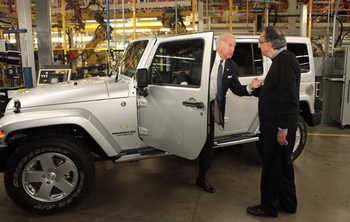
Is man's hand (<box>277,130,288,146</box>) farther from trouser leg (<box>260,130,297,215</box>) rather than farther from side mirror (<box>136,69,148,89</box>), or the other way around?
side mirror (<box>136,69,148,89</box>)

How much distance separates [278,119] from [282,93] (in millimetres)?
247

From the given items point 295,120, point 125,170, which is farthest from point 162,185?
point 295,120

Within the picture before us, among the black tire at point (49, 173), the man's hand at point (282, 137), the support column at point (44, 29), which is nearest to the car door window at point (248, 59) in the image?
the man's hand at point (282, 137)

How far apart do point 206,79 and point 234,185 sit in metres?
1.58

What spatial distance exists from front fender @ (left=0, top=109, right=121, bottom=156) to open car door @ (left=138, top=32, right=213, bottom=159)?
425 millimetres

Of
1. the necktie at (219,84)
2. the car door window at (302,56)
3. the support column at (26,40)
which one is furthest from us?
the support column at (26,40)

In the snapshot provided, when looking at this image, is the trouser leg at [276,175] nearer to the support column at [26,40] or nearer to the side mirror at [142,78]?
the side mirror at [142,78]

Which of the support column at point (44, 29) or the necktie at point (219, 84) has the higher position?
the support column at point (44, 29)

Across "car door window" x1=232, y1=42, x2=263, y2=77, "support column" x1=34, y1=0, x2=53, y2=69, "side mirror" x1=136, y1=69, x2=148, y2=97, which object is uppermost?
"support column" x1=34, y1=0, x2=53, y2=69

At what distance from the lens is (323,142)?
19.1 feet

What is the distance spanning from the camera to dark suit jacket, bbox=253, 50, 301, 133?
273 cm

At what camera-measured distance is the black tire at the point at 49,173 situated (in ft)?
10.1

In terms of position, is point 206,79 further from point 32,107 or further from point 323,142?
point 323,142

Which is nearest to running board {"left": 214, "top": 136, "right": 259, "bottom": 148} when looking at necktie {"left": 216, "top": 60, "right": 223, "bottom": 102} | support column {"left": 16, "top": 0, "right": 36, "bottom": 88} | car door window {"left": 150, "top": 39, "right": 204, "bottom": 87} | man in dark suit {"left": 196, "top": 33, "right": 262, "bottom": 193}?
man in dark suit {"left": 196, "top": 33, "right": 262, "bottom": 193}
